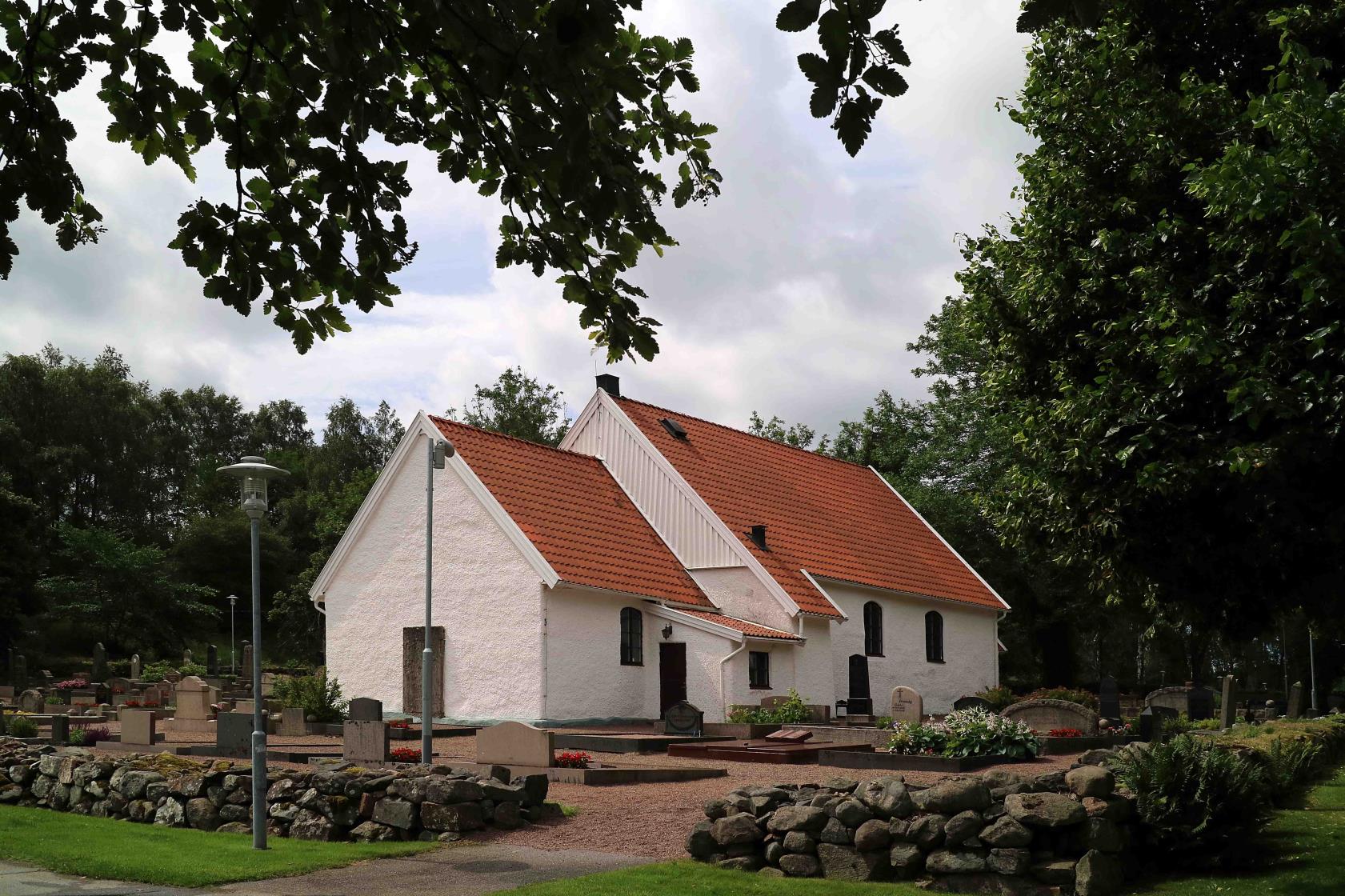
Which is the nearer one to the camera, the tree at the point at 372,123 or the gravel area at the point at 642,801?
the tree at the point at 372,123

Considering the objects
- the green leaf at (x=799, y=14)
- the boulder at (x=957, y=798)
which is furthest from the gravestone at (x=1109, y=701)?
the green leaf at (x=799, y=14)

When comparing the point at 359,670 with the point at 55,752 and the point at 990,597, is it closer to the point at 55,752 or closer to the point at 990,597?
the point at 55,752

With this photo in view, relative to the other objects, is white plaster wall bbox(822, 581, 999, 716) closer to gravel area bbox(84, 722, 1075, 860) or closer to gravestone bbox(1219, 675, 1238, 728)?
gravestone bbox(1219, 675, 1238, 728)

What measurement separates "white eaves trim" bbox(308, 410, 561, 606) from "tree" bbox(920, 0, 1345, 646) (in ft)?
46.0

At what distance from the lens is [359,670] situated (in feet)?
100

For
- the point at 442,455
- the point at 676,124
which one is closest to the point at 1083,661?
the point at 442,455

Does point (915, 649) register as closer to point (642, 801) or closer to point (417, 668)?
point (417, 668)

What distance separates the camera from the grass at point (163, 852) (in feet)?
37.8

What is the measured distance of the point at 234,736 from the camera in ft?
68.4

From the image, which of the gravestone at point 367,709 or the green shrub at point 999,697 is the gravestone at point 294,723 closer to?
the gravestone at point 367,709

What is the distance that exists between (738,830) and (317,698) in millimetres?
17455

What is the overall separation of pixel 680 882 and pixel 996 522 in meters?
7.10

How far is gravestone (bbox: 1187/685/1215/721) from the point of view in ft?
94.0

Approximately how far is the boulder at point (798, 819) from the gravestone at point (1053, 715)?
13760 mm
